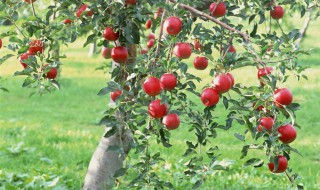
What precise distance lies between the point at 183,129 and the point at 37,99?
13.3 ft

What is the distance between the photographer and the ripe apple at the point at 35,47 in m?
2.33

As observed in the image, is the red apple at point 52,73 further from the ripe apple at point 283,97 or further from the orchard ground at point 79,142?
the orchard ground at point 79,142

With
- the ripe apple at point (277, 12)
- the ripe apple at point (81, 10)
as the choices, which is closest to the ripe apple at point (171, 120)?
the ripe apple at point (81, 10)

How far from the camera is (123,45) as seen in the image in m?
2.41

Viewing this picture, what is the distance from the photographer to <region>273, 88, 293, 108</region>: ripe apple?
1.76m

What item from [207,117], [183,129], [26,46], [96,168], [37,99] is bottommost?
[37,99]

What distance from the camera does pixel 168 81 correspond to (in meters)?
1.91

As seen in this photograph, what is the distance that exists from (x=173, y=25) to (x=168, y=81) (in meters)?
0.24

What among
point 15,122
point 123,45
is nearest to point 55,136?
point 15,122

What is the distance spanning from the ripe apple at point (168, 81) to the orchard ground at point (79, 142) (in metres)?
1.31

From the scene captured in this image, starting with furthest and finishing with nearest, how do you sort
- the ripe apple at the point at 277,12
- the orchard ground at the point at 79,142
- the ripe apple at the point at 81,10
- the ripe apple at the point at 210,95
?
1. the orchard ground at the point at 79,142
2. the ripe apple at the point at 277,12
3. the ripe apple at the point at 81,10
4. the ripe apple at the point at 210,95

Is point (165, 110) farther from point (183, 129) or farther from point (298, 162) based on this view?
point (183, 129)

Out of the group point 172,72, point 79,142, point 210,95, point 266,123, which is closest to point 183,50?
point 172,72

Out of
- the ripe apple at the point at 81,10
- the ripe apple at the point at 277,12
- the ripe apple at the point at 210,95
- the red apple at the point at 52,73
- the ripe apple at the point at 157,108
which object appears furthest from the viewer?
the ripe apple at the point at 277,12
